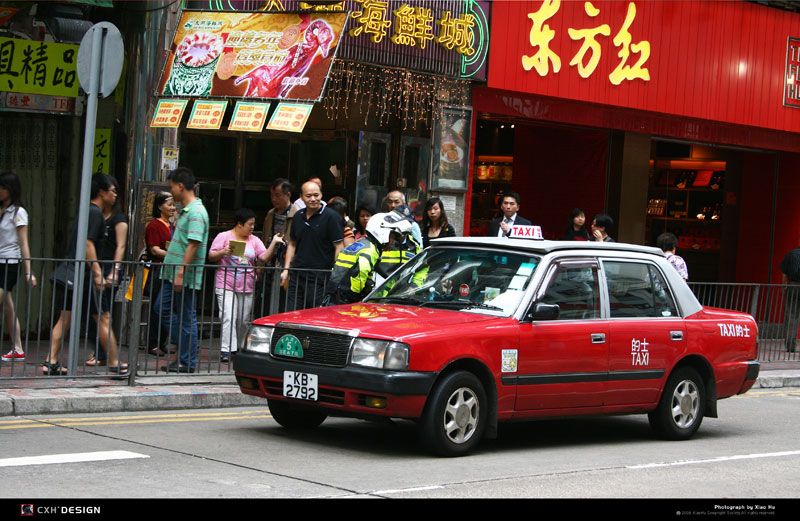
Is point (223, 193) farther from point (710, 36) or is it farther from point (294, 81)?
point (710, 36)

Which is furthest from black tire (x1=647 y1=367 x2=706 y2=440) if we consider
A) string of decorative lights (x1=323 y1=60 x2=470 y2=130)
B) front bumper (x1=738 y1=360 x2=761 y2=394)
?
string of decorative lights (x1=323 y1=60 x2=470 y2=130)

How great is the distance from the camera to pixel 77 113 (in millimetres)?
14977

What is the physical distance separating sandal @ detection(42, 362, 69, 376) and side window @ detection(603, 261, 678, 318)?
15.5 ft

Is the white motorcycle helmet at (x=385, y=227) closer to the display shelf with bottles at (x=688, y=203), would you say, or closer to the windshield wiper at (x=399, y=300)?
the windshield wiper at (x=399, y=300)

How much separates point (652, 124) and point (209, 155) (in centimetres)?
714

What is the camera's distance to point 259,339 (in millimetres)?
9234

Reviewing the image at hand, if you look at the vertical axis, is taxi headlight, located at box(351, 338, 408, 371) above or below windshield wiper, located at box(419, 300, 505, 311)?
below

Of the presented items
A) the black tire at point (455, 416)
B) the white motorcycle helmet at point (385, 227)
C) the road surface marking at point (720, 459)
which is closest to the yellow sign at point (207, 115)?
the white motorcycle helmet at point (385, 227)

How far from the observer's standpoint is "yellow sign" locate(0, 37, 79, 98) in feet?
46.6

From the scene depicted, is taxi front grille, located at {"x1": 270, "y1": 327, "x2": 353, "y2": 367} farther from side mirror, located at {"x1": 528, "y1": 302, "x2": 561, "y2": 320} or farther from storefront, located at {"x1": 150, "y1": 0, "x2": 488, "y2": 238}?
storefront, located at {"x1": 150, "y1": 0, "x2": 488, "y2": 238}

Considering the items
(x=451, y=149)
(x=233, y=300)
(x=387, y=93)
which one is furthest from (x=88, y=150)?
(x=451, y=149)

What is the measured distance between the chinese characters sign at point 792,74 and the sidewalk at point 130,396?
41.5 feet

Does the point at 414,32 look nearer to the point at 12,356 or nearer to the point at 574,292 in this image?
the point at 574,292

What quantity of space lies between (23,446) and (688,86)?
1343 cm
